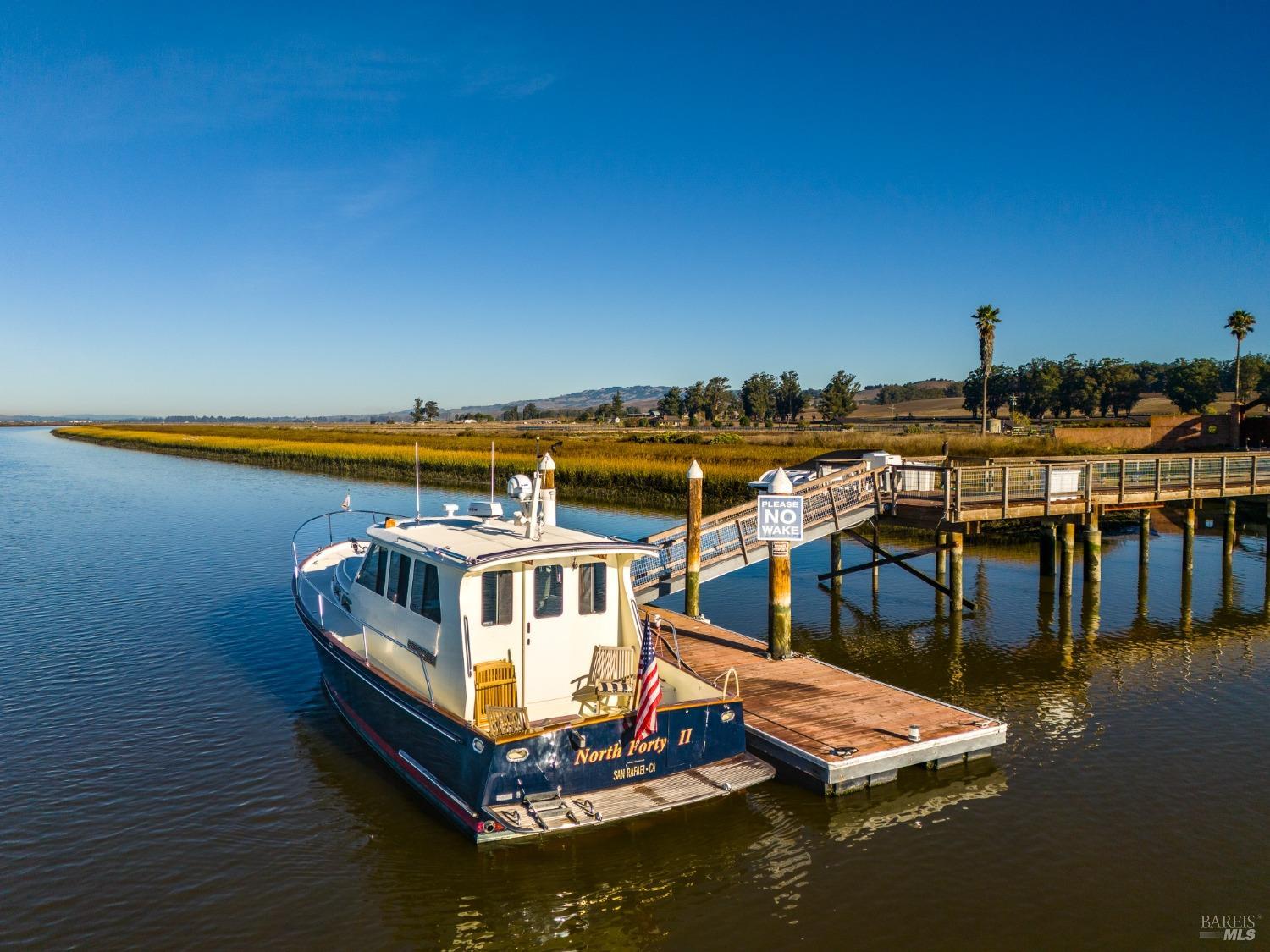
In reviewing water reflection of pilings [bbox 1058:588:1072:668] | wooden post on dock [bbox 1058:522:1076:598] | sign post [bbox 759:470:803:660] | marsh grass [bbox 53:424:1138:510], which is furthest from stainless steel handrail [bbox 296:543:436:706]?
marsh grass [bbox 53:424:1138:510]

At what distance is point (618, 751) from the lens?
34.9ft

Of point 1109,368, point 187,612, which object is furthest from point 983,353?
point 187,612

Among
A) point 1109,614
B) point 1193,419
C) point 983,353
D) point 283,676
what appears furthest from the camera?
point 983,353

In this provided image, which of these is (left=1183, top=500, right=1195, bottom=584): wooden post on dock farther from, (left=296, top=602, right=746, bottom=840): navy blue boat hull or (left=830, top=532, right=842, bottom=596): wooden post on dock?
(left=296, top=602, right=746, bottom=840): navy blue boat hull

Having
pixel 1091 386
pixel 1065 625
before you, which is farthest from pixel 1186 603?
pixel 1091 386

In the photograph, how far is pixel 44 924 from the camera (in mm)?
9172

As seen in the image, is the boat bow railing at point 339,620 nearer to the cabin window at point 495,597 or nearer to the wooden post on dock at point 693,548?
the cabin window at point 495,597

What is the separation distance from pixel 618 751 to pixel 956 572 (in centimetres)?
1397

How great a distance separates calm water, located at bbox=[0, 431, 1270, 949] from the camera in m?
9.31

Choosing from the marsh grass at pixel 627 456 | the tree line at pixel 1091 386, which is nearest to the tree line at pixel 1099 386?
the tree line at pixel 1091 386

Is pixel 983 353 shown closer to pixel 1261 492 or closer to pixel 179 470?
pixel 1261 492

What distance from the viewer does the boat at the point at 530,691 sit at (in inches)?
404

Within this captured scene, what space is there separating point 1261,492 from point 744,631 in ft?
56.7

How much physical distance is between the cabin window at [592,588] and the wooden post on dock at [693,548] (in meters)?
6.05
